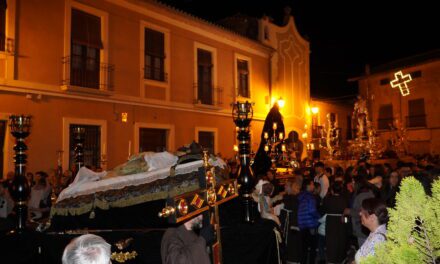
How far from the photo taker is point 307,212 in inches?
295

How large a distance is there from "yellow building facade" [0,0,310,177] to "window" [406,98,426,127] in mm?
13172

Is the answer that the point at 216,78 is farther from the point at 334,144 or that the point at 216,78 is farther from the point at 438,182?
the point at 438,182

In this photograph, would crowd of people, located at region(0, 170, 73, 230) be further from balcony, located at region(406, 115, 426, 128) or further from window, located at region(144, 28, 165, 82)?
balcony, located at region(406, 115, 426, 128)

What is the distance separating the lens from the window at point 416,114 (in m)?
27.5

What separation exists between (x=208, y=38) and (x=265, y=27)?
452 cm

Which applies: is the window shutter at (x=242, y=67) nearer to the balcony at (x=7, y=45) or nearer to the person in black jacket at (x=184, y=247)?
the balcony at (x=7, y=45)

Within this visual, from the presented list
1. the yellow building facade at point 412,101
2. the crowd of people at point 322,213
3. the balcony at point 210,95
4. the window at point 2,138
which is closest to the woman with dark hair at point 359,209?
the crowd of people at point 322,213

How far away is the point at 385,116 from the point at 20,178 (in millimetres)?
28377

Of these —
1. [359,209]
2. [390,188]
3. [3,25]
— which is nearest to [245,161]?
[359,209]

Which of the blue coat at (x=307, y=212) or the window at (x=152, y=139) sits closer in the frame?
the blue coat at (x=307, y=212)

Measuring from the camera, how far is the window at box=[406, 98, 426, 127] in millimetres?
27459

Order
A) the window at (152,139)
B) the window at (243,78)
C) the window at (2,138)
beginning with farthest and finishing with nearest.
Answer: the window at (243,78) → the window at (152,139) → the window at (2,138)

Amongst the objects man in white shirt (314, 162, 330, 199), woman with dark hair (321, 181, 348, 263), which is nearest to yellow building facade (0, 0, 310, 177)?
man in white shirt (314, 162, 330, 199)

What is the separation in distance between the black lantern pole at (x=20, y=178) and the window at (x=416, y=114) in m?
27.0
